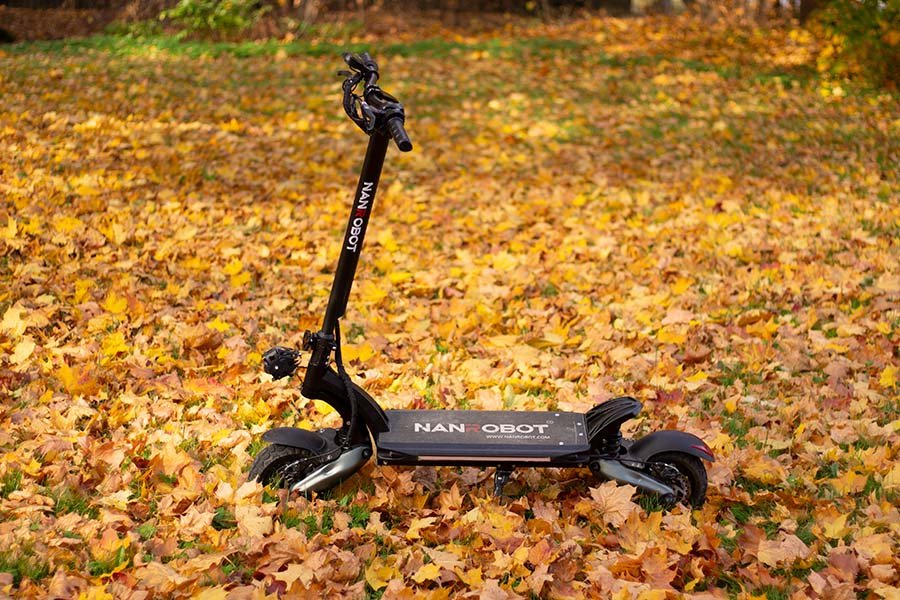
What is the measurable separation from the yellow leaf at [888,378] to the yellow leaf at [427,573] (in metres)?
2.78

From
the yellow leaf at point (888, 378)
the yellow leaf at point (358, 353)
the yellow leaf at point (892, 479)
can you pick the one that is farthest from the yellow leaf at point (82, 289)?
the yellow leaf at point (888, 378)

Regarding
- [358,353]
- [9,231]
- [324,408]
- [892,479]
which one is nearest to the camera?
[892,479]

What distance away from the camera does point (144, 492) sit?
141 inches

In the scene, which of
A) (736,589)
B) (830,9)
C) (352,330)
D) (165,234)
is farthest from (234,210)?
(830,9)

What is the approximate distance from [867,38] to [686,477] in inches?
385

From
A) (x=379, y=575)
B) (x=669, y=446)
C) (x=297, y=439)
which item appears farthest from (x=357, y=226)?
(x=669, y=446)

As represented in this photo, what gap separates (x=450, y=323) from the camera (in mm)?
5445

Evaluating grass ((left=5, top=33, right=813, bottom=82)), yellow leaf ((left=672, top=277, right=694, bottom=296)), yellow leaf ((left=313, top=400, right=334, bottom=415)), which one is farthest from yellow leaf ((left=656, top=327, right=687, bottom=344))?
grass ((left=5, top=33, right=813, bottom=82))

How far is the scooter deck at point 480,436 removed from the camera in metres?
3.60

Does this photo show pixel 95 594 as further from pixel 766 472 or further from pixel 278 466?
pixel 766 472

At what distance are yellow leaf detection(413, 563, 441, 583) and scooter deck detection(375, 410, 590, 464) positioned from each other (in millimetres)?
489

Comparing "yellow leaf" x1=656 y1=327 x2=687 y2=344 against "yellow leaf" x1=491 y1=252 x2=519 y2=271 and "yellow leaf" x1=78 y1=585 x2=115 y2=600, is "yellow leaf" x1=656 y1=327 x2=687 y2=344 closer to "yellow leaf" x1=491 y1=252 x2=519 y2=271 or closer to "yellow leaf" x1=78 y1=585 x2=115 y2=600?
"yellow leaf" x1=491 y1=252 x2=519 y2=271

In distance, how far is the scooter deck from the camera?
11.8ft

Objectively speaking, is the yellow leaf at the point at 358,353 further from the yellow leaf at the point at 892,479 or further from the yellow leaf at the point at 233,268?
the yellow leaf at the point at 892,479
